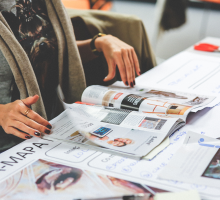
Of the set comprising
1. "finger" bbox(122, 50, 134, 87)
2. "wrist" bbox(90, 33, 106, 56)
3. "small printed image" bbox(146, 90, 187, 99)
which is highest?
"wrist" bbox(90, 33, 106, 56)

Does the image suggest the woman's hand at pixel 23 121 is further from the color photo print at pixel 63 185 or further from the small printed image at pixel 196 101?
the small printed image at pixel 196 101

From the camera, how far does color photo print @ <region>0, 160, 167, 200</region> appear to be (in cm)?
43

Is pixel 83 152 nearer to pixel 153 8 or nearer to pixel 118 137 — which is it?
pixel 118 137

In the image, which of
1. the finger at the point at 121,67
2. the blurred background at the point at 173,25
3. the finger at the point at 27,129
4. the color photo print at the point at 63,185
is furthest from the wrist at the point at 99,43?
the blurred background at the point at 173,25

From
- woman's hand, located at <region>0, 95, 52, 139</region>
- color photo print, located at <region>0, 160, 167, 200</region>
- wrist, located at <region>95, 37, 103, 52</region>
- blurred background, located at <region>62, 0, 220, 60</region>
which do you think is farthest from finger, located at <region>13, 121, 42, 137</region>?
blurred background, located at <region>62, 0, 220, 60</region>

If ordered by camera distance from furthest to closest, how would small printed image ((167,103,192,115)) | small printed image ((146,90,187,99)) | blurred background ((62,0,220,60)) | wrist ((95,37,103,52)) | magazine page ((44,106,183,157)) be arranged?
blurred background ((62,0,220,60)) < wrist ((95,37,103,52)) < small printed image ((146,90,187,99)) < small printed image ((167,103,192,115)) < magazine page ((44,106,183,157))

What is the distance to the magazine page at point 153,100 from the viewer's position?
2.19 ft

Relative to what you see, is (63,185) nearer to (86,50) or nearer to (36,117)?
(36,117)

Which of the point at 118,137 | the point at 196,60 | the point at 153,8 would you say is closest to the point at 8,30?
the point at 118,137

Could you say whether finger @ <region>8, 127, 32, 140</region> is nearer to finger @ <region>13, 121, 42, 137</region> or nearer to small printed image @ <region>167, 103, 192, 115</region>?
finger @ <region>13, 121, 42, 137</region>

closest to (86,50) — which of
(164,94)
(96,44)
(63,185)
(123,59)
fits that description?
(96,44)

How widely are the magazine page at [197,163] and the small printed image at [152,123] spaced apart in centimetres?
7

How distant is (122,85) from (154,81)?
0.11 meters

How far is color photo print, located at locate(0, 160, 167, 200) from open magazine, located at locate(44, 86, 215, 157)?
3.3 inches
